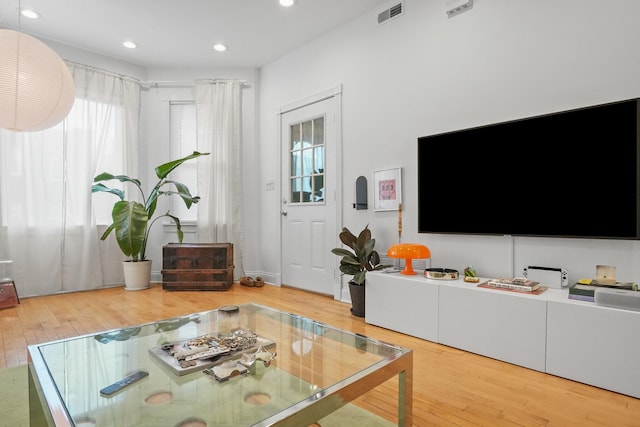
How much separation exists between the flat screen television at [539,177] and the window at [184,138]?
3.12 metres

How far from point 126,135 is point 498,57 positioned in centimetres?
411

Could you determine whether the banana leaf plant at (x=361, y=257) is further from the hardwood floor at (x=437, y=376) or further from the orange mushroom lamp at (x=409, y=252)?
the hardwood floor at (x=437, y=376)

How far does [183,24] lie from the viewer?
3.66 meters

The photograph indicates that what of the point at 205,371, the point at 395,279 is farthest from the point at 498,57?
the point at 205,371

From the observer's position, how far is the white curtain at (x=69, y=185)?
12.0 ft

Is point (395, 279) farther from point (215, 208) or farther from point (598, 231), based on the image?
point (215, 208)

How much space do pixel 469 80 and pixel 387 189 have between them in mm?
1079

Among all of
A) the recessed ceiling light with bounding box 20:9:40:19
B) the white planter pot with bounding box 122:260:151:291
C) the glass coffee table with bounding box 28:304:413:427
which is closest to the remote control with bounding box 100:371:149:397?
the glass coffee table with bounding box 28:304:413:427

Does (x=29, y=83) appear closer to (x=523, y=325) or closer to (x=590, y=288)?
(x=523, y=325)

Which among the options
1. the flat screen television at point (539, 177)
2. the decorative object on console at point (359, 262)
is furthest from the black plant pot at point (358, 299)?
the flat screen television at point (539, 177)

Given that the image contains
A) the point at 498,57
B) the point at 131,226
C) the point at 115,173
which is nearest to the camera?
the point at 498,57

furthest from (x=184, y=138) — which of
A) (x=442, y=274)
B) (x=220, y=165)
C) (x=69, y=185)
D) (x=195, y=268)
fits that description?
(x=442, y=274)

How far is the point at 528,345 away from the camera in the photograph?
2.01 metres

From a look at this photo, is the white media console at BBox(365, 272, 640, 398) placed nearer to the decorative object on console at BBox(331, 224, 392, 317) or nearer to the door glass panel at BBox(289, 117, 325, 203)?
the decorative object on console at BBox(331, 224, 392, 317)
